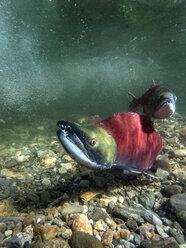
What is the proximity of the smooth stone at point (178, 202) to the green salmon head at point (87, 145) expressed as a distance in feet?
Answer: 3.45

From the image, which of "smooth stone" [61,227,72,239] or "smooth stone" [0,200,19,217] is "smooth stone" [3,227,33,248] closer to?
"smooth stone" [61,227,72,239]

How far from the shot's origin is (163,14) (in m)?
13.0

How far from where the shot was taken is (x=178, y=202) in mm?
2395

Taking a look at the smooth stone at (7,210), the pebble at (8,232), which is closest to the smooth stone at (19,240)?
the pebble at (8,232)

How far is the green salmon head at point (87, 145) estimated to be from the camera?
174 cm

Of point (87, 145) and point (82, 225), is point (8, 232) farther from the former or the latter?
point (87, 145)

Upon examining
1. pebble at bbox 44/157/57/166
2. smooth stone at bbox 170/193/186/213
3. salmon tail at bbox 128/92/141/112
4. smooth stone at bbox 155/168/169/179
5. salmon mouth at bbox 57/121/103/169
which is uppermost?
salmon tail at bbox 128/92/141/112

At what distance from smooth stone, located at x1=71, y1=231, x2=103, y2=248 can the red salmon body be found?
0.86 meters

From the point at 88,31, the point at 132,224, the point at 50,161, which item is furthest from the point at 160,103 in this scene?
the point at 88,31

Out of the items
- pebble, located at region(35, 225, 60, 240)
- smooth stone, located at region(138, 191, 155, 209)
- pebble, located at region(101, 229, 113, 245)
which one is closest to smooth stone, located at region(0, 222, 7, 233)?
pebble, located at region(35, 225, 60, 240)

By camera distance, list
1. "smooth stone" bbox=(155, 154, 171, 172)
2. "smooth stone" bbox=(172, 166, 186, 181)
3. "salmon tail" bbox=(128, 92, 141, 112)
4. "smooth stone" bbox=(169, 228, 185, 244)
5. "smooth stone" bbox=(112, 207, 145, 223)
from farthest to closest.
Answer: "salmon tail" bbox=(128, 92, 141, 112) < "smooth stone" bbox=(155, 154, 171, 172) < "smooth stone" bbox=(172, 166, 186, 181) < "smooth stone" bbox=(112, 207, 145, 223) < "smooth stone" bbox=(169, 228, 185, 244)

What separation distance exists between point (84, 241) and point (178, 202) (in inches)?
55.3

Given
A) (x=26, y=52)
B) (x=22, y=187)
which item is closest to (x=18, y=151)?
(x=22, y=187)

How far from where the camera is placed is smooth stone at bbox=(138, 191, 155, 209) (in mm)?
2602
